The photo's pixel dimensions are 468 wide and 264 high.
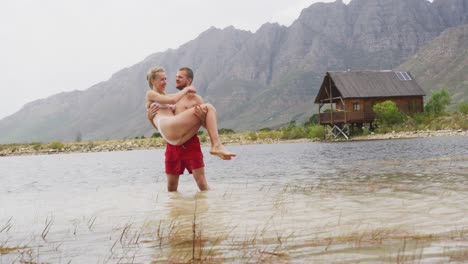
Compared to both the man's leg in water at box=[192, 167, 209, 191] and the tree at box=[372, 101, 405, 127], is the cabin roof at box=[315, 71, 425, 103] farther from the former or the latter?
the man's leg in water at box=[192, 167, 209, 191]

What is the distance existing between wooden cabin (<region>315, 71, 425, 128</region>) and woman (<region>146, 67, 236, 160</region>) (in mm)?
31698

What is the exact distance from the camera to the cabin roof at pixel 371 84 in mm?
37281

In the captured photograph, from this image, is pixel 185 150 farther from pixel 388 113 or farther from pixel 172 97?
pixel 388 113

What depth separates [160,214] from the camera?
487cm

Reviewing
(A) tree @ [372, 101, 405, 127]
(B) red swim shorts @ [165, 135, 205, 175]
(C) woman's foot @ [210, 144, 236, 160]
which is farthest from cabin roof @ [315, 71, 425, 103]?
(C) woman's foot @ [210, 144, 236, 160]

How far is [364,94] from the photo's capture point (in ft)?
122

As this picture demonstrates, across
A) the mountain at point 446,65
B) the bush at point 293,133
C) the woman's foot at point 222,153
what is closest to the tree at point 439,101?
the bush at point 293,133

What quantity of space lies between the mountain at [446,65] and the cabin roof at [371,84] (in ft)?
162

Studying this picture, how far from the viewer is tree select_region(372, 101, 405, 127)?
1391 inches

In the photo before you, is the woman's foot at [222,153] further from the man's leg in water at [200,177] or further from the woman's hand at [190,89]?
the woman's hand at [190,89]

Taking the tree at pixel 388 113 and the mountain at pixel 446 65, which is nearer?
Result: the tree at pixel 388 113

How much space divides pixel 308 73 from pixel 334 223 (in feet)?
513

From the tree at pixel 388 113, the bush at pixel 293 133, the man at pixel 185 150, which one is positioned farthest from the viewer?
the bush at pixel 293 133

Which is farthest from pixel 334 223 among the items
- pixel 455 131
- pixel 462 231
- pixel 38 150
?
pixel 38 150
